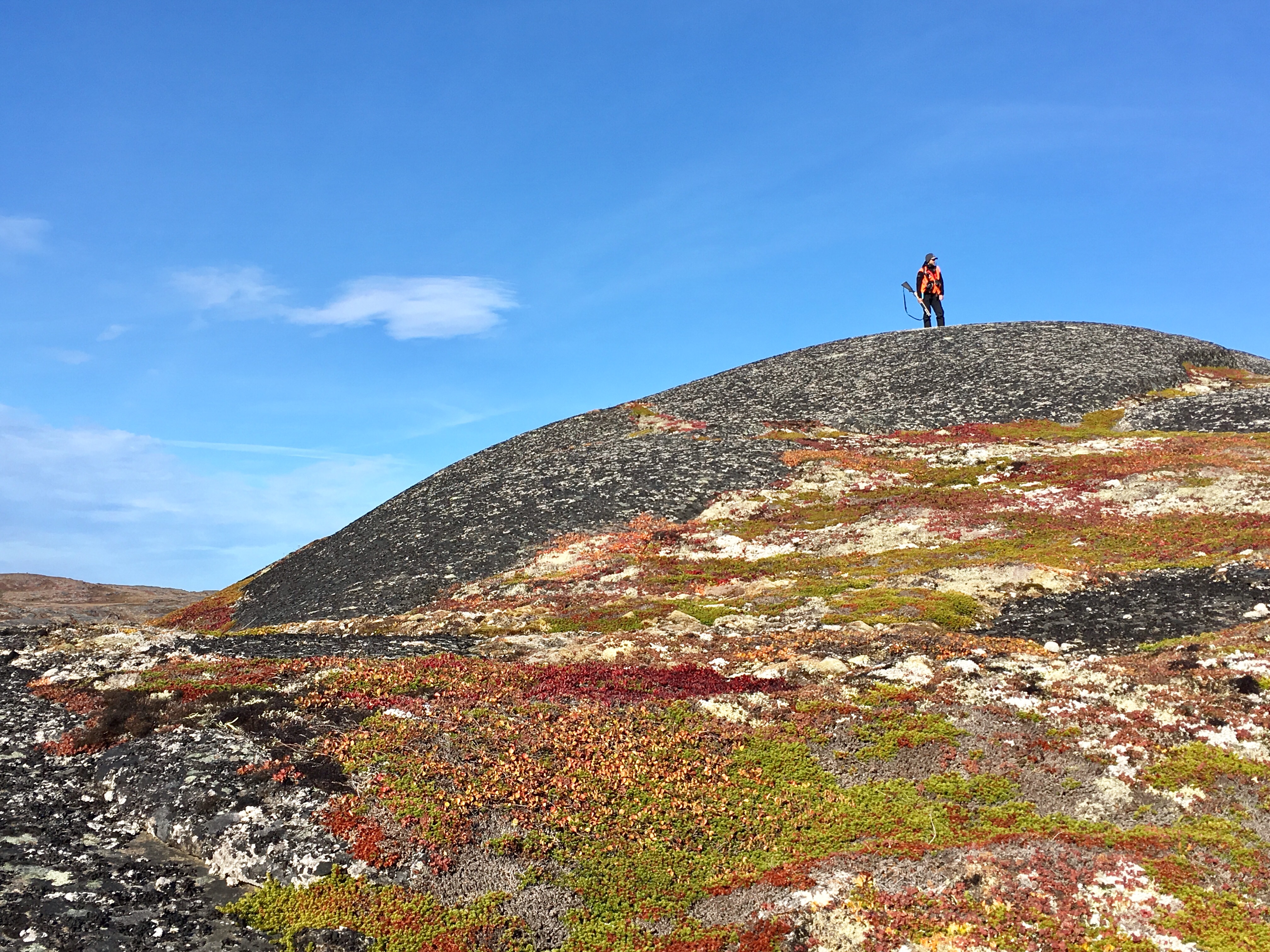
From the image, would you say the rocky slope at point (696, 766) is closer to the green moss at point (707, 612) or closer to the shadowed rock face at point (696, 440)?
the green moss at point (707, 612)

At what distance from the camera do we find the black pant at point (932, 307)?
254 feet

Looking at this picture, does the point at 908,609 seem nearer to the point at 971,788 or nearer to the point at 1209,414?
the point at 971,788

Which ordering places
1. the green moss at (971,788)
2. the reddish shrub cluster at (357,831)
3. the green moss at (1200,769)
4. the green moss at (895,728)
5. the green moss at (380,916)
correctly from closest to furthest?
the green moss at (380,916)
the reddish shrub cluster at (357,831)
the green moss at (1200,769)
the green moss at (971,788)
the green moss at (895,728)

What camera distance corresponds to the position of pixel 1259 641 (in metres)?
20.1

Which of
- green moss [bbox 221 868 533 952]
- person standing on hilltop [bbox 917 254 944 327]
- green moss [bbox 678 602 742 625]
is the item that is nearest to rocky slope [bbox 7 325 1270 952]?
green moss [bbox 221 868 533 952]

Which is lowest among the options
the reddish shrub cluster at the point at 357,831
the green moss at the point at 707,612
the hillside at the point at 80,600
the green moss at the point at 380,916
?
the green moss at the point at 380,916

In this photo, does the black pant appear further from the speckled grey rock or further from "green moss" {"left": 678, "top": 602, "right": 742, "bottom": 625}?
"green moss" {"left": 678, "top": 602, "right": 742, "bottom": 625}

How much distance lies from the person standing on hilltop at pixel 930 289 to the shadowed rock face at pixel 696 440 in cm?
307

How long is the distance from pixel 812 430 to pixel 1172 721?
138 ft

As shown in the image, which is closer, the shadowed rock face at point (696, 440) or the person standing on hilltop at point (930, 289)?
the shadowed rock face at point (696, 440)

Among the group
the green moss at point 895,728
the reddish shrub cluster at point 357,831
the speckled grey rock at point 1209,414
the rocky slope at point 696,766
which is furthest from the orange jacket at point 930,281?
the reddish shrub cluster at point 357,831

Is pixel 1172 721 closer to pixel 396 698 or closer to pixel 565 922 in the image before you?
pixel 565 922

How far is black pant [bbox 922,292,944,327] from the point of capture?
7731 cm

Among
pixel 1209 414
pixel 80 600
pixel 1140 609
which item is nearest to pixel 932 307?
pixel 1209 414
